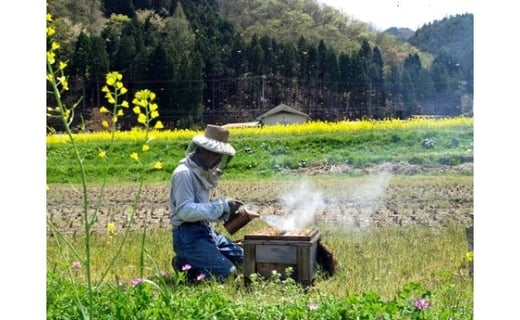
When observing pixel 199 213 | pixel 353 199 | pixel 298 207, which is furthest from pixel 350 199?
pixel 199 213

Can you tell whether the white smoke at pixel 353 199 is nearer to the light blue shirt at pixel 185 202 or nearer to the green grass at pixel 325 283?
the green grass at pixel 325 283

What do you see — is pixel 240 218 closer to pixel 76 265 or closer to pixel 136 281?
pixel 136 281

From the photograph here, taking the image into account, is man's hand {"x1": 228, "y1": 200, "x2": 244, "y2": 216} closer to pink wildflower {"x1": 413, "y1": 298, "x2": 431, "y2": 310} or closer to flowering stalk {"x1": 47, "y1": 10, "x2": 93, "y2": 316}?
flowering stalk {"x1": 47, "y1": 10, "x2": 93, "y2": 316}

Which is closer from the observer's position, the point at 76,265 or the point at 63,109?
the point at 63,109

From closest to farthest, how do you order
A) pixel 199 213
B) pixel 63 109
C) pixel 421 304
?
pixel 421 304
pixel 63 109
pixel 199 213

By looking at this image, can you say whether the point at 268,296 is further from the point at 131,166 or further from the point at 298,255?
the point at 131,166

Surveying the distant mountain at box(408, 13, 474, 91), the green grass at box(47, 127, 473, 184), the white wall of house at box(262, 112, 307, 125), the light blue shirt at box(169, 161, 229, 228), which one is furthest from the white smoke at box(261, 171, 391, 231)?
the distant mountain at box(408, 13, 474, 91)

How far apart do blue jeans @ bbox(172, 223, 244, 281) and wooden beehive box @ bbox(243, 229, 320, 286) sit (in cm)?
22

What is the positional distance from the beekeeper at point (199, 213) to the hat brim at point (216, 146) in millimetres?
34

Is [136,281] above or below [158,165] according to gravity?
below

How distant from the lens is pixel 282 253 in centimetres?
352

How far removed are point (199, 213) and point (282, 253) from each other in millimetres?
511

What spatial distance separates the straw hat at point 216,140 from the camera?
350cm

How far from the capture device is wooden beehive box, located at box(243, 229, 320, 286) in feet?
11.2
